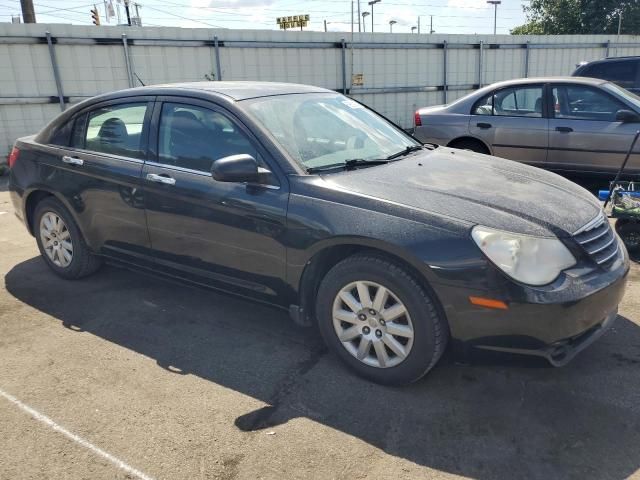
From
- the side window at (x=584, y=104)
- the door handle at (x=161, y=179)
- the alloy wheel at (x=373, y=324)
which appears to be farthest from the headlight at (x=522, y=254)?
the side window at (x=584, y=104)

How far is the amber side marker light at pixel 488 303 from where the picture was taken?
106 inches

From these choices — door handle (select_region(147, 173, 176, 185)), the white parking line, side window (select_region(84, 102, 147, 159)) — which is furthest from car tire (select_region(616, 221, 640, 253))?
the white parking line

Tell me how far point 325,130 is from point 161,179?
1.14 m

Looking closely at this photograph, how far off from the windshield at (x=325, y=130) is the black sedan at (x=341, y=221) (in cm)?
1

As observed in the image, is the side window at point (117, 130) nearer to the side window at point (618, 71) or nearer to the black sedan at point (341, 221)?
the black sedan at point (341, 221)

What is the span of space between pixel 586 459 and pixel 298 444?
129cm

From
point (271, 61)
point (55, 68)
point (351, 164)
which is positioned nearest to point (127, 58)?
point (55, 68)

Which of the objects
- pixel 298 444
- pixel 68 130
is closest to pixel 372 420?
pixel 298 444

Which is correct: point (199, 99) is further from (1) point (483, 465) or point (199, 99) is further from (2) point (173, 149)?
(1) point (483, 465)

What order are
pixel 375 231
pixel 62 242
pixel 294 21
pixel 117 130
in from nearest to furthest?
pixel 375 231, pixel 117 130, pixel 62 242, pixel 294 21

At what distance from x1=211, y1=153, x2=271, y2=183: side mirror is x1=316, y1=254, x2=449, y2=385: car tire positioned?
2.39 ft

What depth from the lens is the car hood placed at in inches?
113

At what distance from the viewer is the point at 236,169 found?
316cm

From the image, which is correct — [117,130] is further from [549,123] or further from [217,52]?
[217,52]
